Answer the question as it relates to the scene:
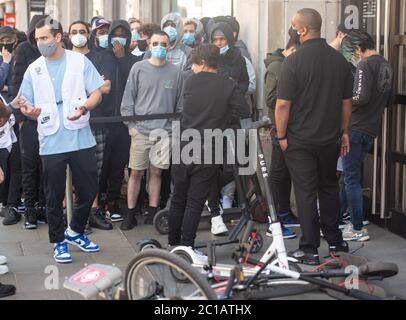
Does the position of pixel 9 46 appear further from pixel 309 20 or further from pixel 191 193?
pixel 309 20

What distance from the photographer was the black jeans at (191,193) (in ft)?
20.8

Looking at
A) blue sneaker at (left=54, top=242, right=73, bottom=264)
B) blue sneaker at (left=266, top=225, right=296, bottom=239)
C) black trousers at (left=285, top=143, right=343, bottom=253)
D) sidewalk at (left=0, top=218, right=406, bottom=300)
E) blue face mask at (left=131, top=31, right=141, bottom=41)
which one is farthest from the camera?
blue face mask at (left=131, top=31, right=141, bottom=41)

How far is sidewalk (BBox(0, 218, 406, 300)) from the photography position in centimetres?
581

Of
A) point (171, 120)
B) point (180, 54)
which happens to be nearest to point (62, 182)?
point (171, 120)

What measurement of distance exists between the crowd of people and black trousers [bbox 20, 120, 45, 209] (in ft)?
0.04

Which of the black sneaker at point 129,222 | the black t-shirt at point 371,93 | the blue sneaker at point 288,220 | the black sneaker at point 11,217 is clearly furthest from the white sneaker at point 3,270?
the black t-shirt at point 371,93

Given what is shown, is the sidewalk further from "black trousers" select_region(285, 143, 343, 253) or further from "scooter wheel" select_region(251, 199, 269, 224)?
"black trousers" select_region(285, 143, 343, 253)

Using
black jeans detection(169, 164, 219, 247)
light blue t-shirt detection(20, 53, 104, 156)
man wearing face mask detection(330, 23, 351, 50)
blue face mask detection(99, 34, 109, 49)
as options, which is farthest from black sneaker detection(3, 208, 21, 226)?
man wearing face mask detection(330, 23, 351, 50)

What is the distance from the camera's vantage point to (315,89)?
20.5ft

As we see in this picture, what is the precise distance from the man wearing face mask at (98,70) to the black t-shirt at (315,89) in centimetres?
232

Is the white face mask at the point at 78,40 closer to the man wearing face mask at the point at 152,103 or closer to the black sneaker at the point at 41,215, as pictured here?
the man wearing face mask at the point at 152,103

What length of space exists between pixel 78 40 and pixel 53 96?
1478 millimetres
